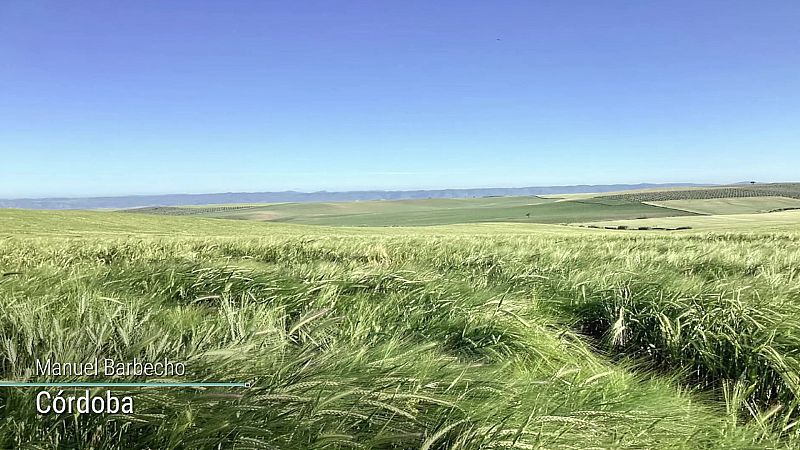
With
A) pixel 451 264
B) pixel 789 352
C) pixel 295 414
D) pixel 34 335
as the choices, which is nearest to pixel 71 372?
pixel 34 335

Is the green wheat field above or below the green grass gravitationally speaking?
above

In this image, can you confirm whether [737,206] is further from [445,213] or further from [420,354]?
[420,354]

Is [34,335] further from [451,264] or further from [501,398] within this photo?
[451,264]

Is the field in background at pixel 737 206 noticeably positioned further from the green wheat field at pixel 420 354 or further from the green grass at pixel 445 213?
the green wheat field at pixel 420 354

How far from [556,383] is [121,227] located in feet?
139

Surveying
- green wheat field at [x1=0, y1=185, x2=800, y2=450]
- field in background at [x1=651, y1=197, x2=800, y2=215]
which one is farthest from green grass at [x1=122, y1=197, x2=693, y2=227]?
green wheat field at [x1=0, y1=185, x2=800, y2=450]

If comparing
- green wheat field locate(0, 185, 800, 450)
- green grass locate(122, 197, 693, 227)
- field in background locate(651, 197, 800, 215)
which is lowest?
green grass locate(122, 197, 693, 227)

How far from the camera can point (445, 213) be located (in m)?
131

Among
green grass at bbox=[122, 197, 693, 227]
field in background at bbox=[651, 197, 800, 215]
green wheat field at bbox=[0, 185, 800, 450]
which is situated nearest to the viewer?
green wheat field at bbox=[0, 185, 800, 450]

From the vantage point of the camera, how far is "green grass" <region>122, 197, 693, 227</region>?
97988 mm

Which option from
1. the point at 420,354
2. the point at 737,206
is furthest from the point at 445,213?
the point at 420,354

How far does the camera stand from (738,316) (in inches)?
117

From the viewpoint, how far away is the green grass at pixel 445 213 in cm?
9799

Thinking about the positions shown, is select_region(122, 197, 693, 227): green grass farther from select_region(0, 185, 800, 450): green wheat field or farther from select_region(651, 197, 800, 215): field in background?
select_region(0, 185, 800, 450): green wheat field
